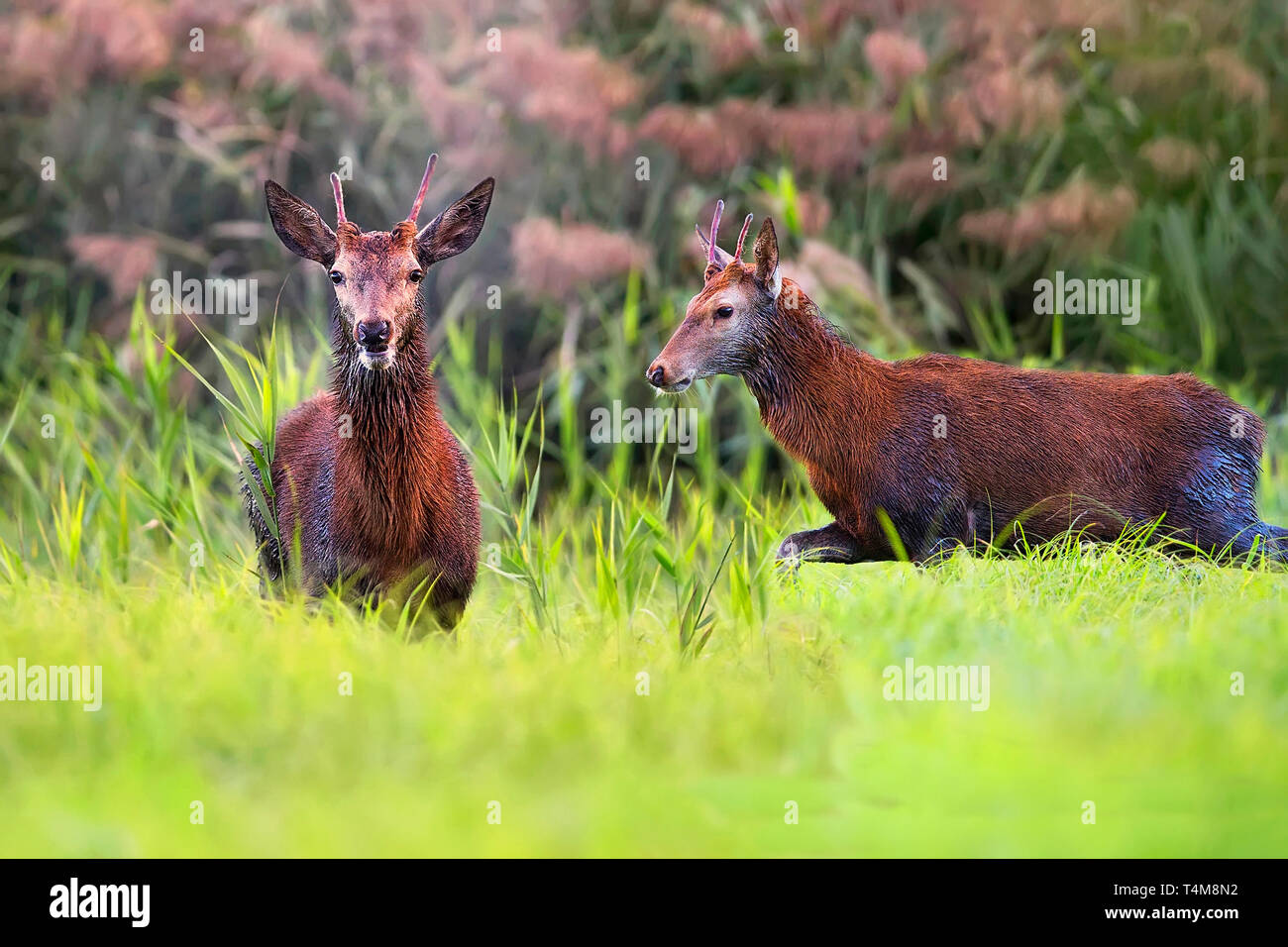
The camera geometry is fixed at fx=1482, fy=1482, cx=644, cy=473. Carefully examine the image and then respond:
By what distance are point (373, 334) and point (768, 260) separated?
1558 mm

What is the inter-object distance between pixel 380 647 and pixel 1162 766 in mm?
2304

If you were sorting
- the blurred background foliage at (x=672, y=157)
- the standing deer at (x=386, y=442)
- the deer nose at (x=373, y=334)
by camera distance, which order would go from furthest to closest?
the blurred background foliage at (x=672, y=157) < the standing deer at (x=386, y=442) < the deer nose at (x=373, y=334)

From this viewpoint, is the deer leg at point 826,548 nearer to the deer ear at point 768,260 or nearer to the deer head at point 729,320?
the deer head at point 729,320

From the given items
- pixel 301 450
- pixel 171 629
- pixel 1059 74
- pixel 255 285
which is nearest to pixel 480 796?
pixel 171 629

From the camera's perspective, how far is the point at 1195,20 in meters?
10.1

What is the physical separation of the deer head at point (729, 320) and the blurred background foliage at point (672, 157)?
11.1 ft

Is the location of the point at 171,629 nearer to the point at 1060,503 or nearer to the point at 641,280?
the point at 1060,503

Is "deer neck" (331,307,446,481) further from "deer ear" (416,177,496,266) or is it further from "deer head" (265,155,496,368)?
"deer ear" (416,177,496,266)

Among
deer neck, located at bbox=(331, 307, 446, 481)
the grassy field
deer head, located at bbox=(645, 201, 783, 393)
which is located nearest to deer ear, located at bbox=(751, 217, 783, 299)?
deer head, located at bbox=(645, 201, 783, 393)

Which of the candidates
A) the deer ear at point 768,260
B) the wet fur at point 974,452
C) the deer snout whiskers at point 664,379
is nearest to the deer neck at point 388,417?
the deer snout whiskers at point 664,379

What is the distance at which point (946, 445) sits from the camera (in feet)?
18.8

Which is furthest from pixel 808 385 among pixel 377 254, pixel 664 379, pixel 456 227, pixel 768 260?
pixel 377 254

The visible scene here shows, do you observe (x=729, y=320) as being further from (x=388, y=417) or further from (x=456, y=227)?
(x=388, y=417)

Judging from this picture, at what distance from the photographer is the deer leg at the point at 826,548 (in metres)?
5.69
